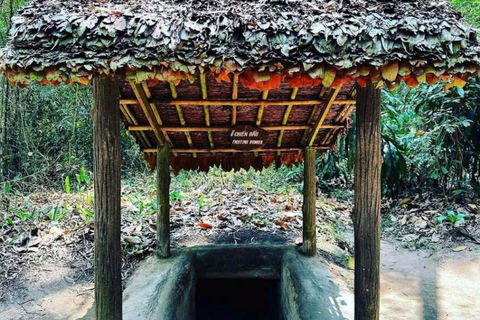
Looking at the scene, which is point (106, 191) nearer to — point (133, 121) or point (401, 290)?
point (133, 121)

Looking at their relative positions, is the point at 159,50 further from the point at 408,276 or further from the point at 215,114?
the point at 408,276

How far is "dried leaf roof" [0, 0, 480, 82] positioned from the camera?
1.84 m

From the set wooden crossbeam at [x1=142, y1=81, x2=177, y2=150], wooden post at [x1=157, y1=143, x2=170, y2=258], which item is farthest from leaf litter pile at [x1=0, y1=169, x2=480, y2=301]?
wooden crossbeam at [x1=142, y1=81, x2=177, y2=150]

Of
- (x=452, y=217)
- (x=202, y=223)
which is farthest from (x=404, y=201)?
(x=202, y=223)

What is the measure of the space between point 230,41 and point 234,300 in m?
4.27

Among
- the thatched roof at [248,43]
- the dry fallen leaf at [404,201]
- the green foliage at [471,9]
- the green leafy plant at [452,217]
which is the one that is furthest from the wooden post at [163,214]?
the green foliage at [471,9]

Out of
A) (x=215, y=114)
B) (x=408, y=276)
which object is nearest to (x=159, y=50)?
(x=215, y=114)

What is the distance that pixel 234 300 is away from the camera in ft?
17.2

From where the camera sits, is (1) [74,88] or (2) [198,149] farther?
(1) [74,88]

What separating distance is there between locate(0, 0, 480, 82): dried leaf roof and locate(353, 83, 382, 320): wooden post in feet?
1.61

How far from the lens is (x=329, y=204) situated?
7469 mm

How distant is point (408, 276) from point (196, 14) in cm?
418

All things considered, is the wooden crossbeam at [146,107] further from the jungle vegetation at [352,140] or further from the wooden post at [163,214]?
the jungle vegetation at [352,140]

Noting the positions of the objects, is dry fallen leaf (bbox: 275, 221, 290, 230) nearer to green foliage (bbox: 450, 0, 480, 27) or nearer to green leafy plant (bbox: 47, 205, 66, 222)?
green leafy plant (bbox: 47, 205, 66, 222)
